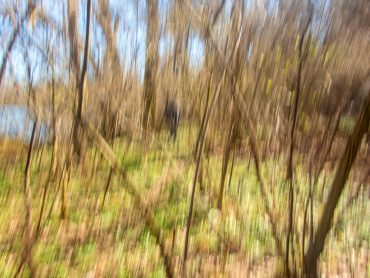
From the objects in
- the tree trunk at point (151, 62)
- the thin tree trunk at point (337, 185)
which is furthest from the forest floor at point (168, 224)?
the tree trunk at point (151, 62)

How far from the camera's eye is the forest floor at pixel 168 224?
3.69 meters

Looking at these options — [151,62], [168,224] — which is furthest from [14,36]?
[168,224]

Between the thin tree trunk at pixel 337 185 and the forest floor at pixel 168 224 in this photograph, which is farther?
the forest floor at pixel 168 224

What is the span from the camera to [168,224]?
471cm

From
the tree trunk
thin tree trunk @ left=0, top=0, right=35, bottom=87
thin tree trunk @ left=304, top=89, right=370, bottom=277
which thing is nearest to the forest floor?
thin tree trunk @ left=304, top=89, right=370, bottom=277

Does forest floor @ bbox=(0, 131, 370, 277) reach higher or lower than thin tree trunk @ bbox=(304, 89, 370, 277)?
lower

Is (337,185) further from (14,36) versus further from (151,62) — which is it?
(151,62)

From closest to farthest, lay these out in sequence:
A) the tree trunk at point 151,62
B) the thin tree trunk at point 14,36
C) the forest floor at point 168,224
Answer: the thin tree trunk at point 14,36 < the forest floor at point 168,224 < the tree trunk at point 151,62

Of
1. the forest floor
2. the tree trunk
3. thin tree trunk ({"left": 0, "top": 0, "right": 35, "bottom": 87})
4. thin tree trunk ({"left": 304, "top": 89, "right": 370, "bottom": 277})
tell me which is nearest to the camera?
thin tree trunk ({"left": 304, "top": 89, "right": 370, "bottom": 277})

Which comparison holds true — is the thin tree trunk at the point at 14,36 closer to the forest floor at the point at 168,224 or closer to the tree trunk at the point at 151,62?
the forest floor at the point at 168,224

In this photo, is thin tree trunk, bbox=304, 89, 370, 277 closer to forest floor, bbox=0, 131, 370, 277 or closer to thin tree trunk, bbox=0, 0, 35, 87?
forest floor, bbox=0, 131, 370, 277

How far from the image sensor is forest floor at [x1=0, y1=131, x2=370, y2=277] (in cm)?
369

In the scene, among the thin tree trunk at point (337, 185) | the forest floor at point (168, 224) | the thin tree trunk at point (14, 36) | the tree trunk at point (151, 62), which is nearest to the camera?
the thin tree trunk at point (337, 185)

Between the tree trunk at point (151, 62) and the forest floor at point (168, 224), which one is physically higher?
the tree trunk at point (151, 62)
